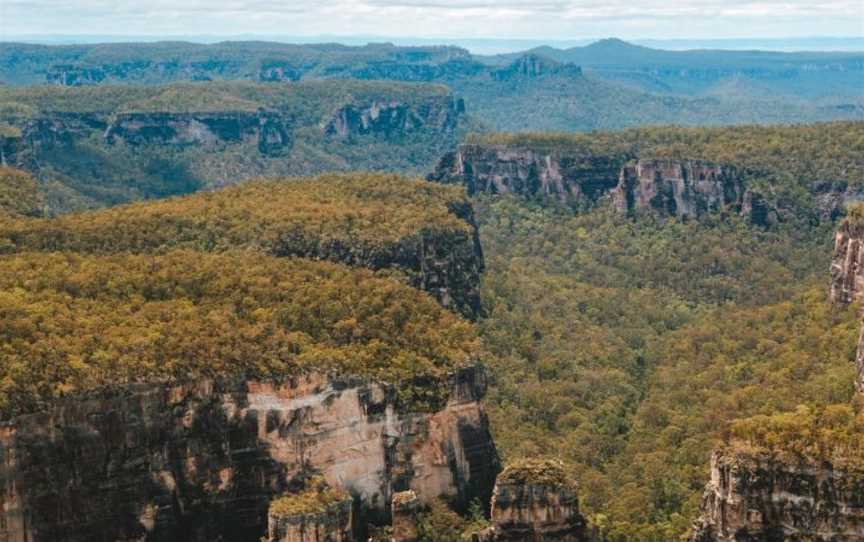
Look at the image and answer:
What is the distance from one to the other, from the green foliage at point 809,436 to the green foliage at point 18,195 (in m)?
52.4

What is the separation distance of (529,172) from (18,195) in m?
54.3

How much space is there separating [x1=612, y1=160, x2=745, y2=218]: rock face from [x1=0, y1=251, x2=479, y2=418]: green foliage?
57.0m

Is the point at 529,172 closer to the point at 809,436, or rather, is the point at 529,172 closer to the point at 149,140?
the point at 149,140

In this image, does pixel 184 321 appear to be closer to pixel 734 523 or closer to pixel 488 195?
pixel 734 523

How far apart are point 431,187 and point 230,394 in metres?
50.4

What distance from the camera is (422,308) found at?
192 feet

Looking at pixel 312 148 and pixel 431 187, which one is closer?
pixel 431 187

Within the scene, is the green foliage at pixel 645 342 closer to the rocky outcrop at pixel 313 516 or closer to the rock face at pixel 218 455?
the rock face at pixel 218 455

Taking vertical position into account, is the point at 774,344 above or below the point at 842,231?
below

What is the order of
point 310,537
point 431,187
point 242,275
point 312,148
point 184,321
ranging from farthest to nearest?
1. point 312,148
2. point 431,187
3. point 242,275
4. point 184,321
5. point 310,537

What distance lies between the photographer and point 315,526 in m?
46.7

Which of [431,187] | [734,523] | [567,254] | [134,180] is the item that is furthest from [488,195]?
[734,523]

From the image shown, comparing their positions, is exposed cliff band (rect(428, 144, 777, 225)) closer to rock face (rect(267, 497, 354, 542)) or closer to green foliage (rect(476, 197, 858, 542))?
green foliage (rect(476, 197, 858, 542))

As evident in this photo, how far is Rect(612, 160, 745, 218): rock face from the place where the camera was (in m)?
112
